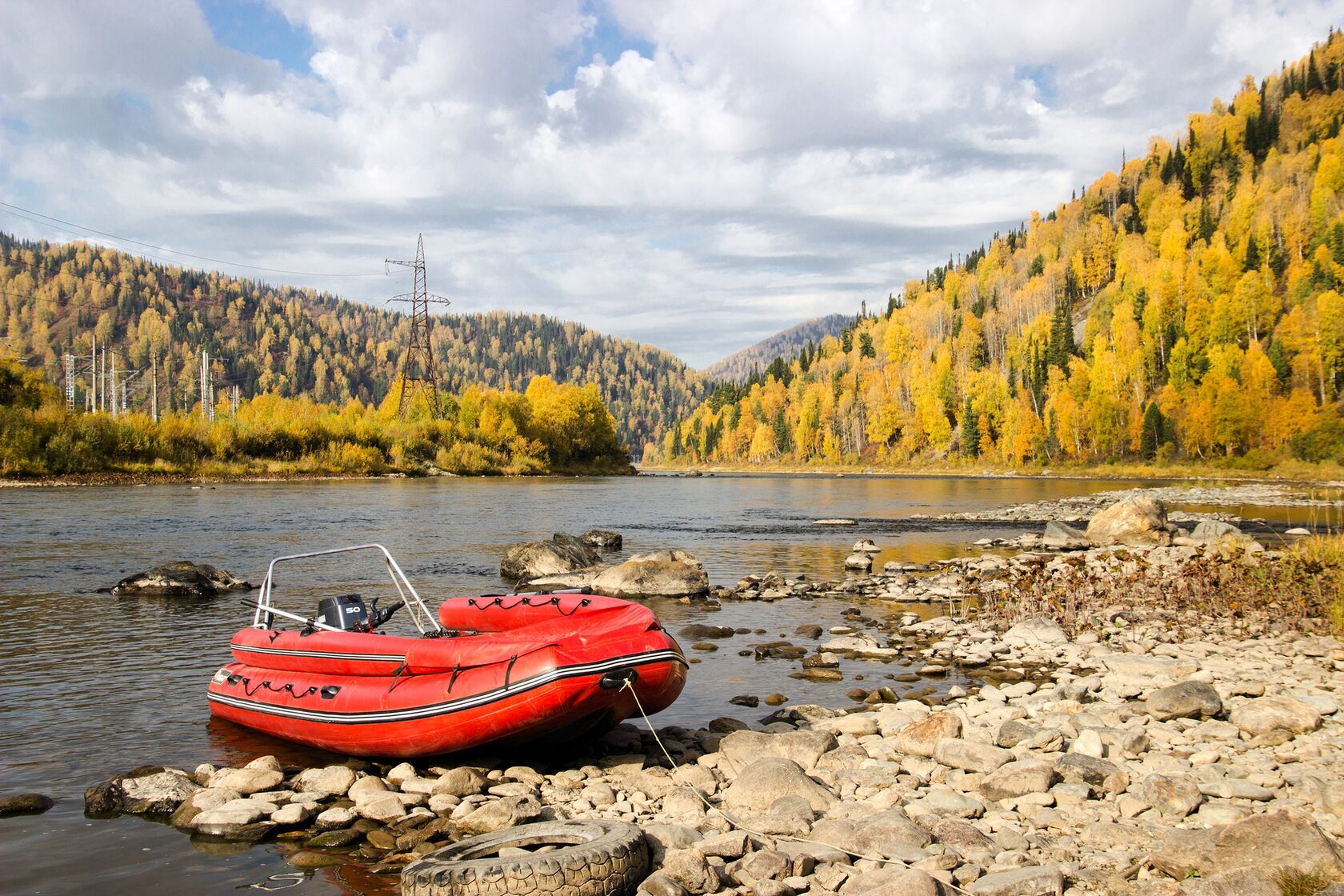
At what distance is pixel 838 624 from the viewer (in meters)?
15.9

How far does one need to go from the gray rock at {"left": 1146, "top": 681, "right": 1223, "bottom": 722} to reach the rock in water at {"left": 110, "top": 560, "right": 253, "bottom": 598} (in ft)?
60.6

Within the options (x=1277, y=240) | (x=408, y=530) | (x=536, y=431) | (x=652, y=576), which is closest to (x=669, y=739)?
(x=652, y=576)

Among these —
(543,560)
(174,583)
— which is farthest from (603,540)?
(174,583)

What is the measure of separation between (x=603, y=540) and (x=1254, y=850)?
24.5 meters

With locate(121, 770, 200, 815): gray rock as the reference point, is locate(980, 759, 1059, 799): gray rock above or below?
above

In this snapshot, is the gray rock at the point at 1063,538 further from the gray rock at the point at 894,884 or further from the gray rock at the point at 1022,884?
the gray rock at the point at 894,884

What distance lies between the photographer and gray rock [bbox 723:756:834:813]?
7434 millimetres

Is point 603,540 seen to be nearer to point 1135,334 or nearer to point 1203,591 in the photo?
point 1203,591

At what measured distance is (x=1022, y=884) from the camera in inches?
214

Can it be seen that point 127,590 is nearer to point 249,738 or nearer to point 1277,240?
point 249,738

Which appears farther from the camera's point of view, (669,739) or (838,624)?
(838,624)

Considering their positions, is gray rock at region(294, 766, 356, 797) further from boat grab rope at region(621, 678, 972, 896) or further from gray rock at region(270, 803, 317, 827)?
boat grab rope at region(621, 678, 972, 896)

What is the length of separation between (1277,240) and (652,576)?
363ft

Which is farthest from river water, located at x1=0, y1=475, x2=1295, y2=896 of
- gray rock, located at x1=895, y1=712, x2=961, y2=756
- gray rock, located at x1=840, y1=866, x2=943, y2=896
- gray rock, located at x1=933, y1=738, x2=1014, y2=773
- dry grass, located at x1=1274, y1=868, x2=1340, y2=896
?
dry grass, located at x1=1274, y1=868, x2=1340, y2=896
